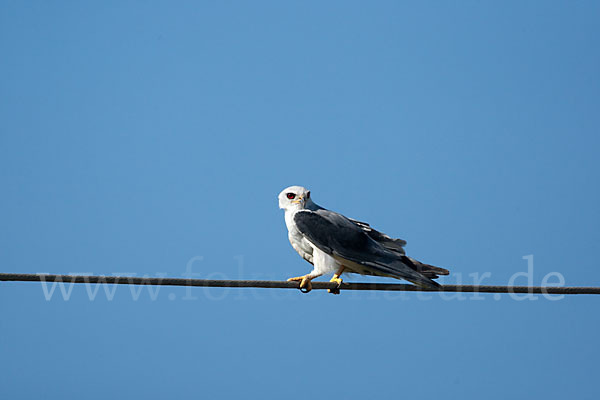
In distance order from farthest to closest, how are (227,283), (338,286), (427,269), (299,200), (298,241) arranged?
(299,200), (298,241), (427,269), (338,286), (227,283)

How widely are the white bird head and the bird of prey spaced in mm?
88

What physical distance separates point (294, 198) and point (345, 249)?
44.5 inches

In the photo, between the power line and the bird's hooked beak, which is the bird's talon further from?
the bird's hooked beak

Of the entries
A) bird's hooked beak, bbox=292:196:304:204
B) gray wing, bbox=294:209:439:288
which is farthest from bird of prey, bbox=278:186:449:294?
bird's hooked beak, bbox=292:196:304:204

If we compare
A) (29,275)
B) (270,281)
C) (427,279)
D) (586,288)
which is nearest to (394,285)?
(427,279)

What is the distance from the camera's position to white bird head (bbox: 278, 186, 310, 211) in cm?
860

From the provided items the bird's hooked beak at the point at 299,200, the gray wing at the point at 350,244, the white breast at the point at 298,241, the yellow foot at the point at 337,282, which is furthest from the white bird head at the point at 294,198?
the yellow foot at the point at 337,282

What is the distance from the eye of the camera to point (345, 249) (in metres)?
7.88

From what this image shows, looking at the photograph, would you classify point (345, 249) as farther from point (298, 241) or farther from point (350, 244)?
point (298, 241)

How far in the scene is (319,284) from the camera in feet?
24.6

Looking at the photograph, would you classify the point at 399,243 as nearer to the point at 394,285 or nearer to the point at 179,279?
the point at 394,285

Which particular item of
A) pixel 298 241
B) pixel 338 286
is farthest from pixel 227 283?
pixel 298 241

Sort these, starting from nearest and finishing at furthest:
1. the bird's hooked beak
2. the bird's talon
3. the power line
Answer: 1. the power line
2. the bird's talon
3. the bird's hooked beak

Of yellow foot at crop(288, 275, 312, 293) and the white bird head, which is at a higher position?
the white bird head
